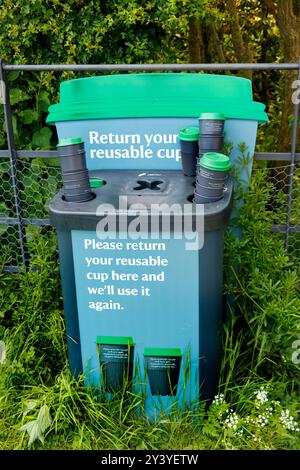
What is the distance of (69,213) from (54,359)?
39.9 inches

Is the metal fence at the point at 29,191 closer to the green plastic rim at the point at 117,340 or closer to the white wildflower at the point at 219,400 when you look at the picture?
Result: the green plastic rim at the point at 117,340

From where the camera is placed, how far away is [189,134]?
106 inches

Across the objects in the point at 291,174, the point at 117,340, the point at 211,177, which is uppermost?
the point at 211,177

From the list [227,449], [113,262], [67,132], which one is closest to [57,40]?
[67,132]

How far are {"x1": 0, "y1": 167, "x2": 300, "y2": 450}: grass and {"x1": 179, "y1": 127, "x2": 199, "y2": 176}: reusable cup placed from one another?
29cm

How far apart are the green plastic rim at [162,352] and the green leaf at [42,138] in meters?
1.49

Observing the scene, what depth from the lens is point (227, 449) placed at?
2.53m

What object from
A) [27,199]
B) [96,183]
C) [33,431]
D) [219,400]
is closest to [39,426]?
[33,431]

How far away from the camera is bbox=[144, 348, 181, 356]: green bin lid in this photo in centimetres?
260

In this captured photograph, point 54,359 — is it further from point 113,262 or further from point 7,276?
point 113,262

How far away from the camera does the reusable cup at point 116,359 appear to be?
2619 millimetres

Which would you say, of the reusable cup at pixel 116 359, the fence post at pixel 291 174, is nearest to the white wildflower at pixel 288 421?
the reusable cup at pixel 116 359

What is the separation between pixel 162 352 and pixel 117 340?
0.20 m

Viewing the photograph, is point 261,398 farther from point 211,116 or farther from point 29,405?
point 211,116
